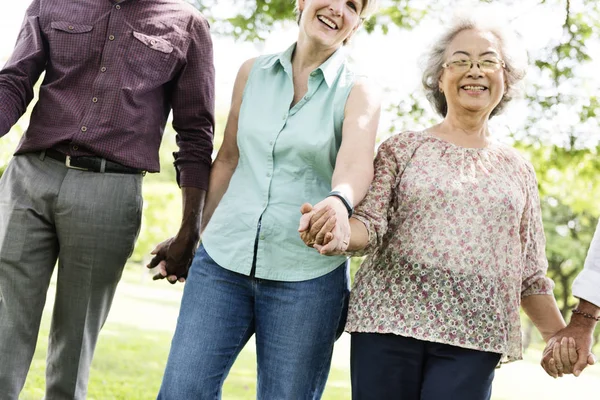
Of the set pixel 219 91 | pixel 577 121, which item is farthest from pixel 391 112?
pixel 219 91

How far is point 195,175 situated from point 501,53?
132 cm

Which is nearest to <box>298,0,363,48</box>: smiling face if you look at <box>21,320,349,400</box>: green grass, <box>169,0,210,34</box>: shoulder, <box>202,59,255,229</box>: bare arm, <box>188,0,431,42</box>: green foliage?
<box>202,59,255,229</box>: bare arm

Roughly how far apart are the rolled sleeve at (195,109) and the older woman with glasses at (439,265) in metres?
0.78

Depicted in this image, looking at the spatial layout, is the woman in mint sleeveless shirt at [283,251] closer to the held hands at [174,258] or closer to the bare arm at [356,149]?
the bare arm at [356,149]

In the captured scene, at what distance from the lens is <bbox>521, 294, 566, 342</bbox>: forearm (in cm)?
319

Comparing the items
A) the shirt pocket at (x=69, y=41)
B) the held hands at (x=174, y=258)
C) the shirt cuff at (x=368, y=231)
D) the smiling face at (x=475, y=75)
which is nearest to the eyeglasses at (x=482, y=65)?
the smiling face at (x=475, y=75)

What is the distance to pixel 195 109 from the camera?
11.2ft

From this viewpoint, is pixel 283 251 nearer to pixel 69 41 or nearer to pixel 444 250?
pixel 444 250

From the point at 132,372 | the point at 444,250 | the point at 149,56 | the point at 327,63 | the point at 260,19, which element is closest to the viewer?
the point at 444,250

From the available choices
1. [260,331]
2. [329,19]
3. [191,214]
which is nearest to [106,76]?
[191,214]

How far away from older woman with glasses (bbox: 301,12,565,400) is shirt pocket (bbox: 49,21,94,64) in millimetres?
→ 1222

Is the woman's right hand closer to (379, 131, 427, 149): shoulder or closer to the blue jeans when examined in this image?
the blue jeans

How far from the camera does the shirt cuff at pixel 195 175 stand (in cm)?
337

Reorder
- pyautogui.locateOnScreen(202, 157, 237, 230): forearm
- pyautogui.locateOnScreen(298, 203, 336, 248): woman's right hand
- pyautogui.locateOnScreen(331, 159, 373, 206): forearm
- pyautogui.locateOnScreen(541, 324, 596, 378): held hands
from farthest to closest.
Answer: pyautogui.locateOnScreen(202, 157, 237, 230): forearm
pyautogui.locateOnScreen(541, 324, 596, 378): held hands
pyautogui.locateOnScreen(331, 159, 373, 206): forearm
pyautogui.locateOnScreen(298, 203, 336, 248): woman's right hand
